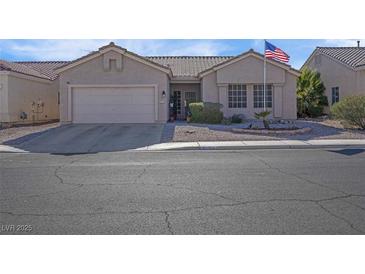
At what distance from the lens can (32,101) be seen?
82.8 feet

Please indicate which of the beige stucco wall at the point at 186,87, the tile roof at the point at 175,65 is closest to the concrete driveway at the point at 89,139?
the beige stucco wall at the point at 186,87

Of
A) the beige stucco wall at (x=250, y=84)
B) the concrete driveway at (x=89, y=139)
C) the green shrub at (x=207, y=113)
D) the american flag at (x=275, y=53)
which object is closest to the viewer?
the concrete driveway at (x=89, y=139)

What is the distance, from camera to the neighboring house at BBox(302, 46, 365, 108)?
24.6 m

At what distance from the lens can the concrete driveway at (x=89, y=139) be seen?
14.1m

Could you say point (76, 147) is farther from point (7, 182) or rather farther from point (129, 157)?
point (7, 182)

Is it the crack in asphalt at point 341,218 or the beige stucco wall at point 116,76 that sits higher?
the beige stucco wall at point 116,76

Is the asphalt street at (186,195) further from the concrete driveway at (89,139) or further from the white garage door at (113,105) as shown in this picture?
the white garage door at (113,105)

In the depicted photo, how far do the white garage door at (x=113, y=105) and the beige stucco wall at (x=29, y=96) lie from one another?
12.6 ft

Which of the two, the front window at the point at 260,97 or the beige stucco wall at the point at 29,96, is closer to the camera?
the beige stucco wall at the point at 29,96

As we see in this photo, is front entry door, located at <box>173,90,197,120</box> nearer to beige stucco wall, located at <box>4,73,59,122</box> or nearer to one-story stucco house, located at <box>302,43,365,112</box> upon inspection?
beige stucco wall, located at <box>4,73,59,122</box>

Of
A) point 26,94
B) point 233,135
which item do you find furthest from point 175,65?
point 233,135

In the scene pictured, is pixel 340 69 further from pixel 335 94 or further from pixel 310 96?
pixel 310 96

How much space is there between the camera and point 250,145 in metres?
13.8

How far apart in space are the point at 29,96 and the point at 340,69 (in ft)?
70.5
